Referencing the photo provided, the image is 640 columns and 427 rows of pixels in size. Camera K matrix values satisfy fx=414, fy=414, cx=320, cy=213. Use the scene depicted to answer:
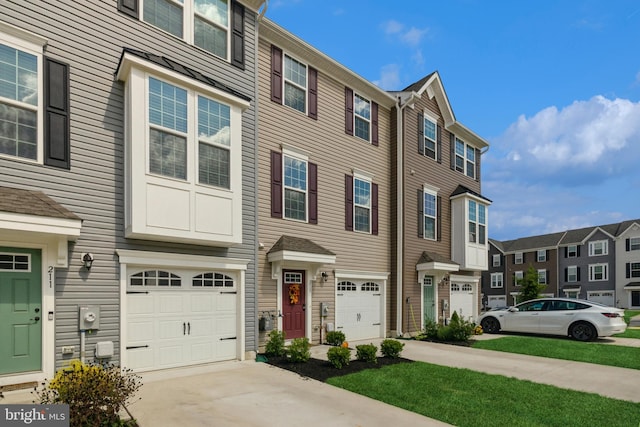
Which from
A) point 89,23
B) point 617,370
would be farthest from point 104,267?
point 617,370

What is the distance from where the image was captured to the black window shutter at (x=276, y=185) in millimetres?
10867

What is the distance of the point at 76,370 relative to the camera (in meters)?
4.80

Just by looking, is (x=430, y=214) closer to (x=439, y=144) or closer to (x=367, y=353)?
(x=439, y=144)

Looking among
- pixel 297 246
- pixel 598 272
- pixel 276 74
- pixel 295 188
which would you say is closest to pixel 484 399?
pixel 297 246

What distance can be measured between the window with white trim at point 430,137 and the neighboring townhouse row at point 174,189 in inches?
129

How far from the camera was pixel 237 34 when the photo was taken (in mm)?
9812

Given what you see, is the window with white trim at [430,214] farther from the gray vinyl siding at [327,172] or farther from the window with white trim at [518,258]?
the window with white trim at [518,258]

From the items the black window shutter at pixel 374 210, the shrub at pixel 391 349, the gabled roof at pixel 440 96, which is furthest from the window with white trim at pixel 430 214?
the shrub at pixel 391 349

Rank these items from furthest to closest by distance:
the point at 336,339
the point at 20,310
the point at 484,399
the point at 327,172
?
the point at 327,172 → the point at 336,339 → the point at 484,399 → the point at 20,310

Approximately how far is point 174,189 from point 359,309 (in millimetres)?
7717

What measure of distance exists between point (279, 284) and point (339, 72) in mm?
6843

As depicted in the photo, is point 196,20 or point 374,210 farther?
point 374,210

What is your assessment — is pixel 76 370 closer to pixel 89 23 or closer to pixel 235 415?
pixel 235 415

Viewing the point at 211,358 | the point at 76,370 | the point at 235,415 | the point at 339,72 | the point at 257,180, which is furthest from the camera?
the point at 339,72
